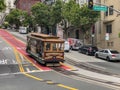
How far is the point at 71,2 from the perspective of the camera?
232 ft

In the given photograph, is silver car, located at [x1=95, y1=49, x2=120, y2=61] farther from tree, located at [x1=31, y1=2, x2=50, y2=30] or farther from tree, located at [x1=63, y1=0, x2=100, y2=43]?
tree, located at [x1=31, y1=2, x2=50, y2=30]

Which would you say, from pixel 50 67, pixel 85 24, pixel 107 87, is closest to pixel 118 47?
pixel 85 24

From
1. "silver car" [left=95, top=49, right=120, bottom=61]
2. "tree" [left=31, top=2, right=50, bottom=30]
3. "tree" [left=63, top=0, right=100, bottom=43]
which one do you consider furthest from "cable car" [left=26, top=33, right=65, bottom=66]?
"tree" [left=31, top=2, right=50, bottom=30]

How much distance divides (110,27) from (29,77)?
33928mm

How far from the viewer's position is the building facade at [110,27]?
5914 cm

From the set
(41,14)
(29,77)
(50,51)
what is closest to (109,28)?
(50,51)

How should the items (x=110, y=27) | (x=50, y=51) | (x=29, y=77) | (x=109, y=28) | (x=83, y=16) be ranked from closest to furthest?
1. (x=29, y=77)
2. (x=50, y=51)
3. (x=110, y=27)
4. (x=109, y=28)
5. (x=83, y=16)

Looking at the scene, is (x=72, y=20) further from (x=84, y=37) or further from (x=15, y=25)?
(x=15, y=25)

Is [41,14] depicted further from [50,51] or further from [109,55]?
[50,51]

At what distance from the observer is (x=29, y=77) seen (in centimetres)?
3008

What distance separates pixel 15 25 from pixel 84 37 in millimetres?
61880

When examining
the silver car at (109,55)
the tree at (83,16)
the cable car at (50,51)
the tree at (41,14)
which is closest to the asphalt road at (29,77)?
the cable car at (50,51)

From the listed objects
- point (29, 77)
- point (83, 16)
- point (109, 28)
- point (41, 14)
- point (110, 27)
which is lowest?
Answer: point (29, 77)

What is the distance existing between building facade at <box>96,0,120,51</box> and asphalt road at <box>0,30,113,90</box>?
16408mm
